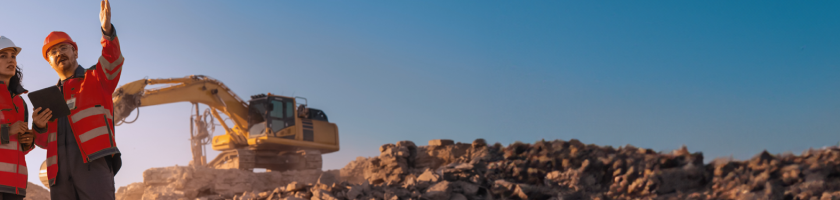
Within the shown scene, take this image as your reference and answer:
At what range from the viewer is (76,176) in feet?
11.4

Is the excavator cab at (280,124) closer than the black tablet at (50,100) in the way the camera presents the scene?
No

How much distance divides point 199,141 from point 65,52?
11413 millimetres

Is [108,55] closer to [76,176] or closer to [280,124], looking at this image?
[76,176]

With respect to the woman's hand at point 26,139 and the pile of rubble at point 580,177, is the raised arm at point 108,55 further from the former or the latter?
the pile of rubble at point 580,177

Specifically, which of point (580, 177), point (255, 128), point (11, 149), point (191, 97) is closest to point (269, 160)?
point (255, 128)

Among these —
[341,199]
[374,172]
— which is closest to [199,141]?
[374,172]

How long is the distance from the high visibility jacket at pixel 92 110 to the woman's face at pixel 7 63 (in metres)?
0.29

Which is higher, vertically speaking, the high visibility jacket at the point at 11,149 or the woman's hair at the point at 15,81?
the woman's hair at the point at 15,81

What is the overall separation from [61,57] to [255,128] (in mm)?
11009

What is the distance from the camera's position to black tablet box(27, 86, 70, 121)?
3330 millimetres

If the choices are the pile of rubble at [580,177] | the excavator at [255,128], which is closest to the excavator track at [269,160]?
the excavator at [255,128]

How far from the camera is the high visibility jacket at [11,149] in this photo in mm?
3262

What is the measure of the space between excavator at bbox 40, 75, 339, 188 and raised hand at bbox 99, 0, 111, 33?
33.0 ft

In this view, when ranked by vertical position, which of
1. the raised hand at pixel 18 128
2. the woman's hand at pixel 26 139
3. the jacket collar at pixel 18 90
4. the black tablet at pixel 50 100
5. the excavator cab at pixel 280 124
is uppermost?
the excavator cab at pixel 280 124
